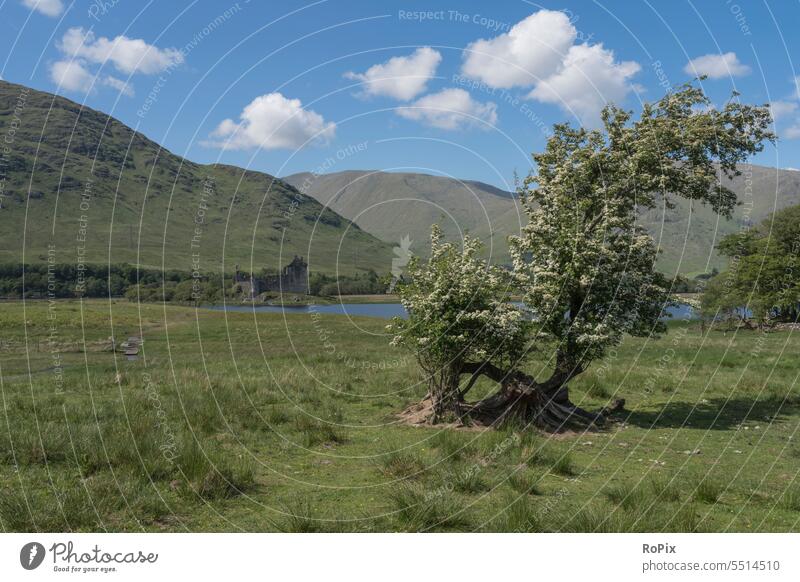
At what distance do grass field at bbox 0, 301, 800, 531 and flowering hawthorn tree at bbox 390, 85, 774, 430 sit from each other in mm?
2631

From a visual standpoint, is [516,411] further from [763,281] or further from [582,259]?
[763,281]

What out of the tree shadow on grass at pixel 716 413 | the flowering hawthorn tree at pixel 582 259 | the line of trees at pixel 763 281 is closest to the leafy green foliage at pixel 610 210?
the flowering hawthorn tree at pixel 582 259

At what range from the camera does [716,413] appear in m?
21.7

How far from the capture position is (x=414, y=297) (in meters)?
19.8

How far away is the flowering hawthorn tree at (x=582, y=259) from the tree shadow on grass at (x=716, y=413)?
2132mm

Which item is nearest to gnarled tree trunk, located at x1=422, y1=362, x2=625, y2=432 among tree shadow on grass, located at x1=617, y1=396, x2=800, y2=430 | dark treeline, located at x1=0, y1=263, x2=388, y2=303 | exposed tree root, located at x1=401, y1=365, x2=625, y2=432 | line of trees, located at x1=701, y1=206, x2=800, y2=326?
exposed tree root, located at x1=401, y1=365, x2=625, y2=432

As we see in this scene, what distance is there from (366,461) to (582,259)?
33.4ft

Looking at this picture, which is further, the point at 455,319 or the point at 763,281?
the point at 763,281

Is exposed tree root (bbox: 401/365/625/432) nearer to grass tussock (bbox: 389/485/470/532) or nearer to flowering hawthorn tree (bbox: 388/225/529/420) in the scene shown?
flowering hawthorn tree (bbox: 388/225/529/420)

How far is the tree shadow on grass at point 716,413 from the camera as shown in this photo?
2002 centimetres

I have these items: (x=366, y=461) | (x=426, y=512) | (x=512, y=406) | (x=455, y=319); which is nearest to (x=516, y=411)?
(x=512, y=406)

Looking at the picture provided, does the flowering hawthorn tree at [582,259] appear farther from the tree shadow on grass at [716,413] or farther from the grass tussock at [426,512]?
the grass tussock at [426,512]

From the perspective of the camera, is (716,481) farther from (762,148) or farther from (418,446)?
(762,148)

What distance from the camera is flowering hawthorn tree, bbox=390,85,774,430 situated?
1947 cm
